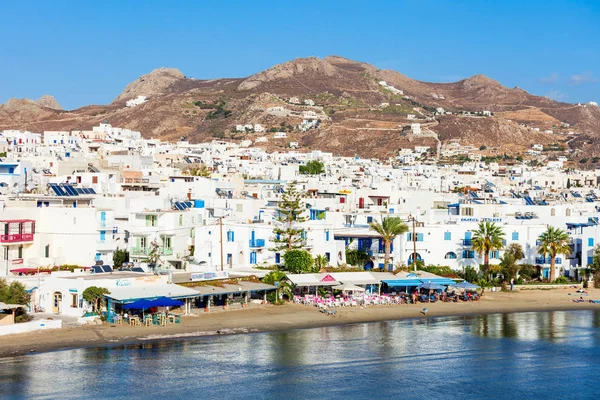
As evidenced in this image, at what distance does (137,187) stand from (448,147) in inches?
5089

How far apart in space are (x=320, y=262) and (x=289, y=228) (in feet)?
9.20

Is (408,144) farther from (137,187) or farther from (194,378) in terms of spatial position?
(194,378)

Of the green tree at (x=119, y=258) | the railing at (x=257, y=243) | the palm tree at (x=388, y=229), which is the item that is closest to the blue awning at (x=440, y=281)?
the palm tree at (x=388, y=229)

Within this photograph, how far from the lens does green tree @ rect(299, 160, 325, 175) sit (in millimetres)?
119375

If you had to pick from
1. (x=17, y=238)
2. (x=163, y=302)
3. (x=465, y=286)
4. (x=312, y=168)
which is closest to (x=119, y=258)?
(x=17, y=238)

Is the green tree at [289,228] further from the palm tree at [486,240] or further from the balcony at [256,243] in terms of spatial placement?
the palm tree at [486,240]

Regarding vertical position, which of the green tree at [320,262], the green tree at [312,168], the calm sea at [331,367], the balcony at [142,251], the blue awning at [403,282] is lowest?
the calm sea at [331,367]

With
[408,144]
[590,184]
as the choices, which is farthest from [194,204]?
[408,144]

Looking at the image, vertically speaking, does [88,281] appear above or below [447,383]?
above

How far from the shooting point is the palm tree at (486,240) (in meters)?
53.6

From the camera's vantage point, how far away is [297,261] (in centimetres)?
5003

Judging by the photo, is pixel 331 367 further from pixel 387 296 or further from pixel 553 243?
pixel 553 243

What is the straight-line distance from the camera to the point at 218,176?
9406cm

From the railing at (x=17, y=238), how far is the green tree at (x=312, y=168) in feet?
239
